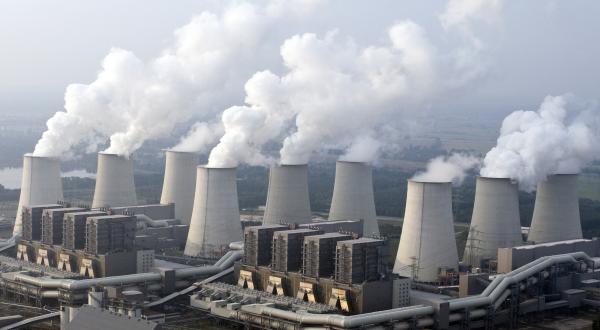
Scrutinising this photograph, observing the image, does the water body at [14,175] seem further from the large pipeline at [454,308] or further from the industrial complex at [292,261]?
the large pipeline at [454,308]

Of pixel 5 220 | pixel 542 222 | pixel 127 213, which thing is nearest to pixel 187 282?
pixel 127 213

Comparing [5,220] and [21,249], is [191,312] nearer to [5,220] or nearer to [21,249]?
[21,249]

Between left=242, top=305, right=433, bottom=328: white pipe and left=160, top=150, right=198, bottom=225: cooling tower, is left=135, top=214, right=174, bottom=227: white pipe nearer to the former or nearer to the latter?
left=160, top=150, right=198, bottom=225: cooling tower

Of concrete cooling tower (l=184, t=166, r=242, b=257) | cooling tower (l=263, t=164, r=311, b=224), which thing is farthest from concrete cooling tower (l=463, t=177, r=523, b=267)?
concrete cooling tower (l=184, t=166, r=242, b=257)

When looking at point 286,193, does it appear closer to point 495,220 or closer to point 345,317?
point 495,220

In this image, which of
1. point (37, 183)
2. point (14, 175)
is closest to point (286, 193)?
point (37, 183)

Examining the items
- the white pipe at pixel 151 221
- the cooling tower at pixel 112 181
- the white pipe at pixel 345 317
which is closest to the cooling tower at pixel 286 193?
the white pipe at pixel 151 221
